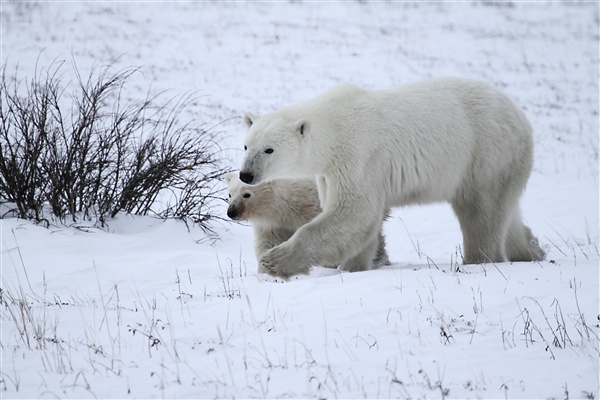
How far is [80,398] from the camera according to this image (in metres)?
2.71

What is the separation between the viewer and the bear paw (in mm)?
5031

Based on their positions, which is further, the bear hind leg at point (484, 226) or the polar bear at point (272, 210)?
the polar bear at point (272, 210)

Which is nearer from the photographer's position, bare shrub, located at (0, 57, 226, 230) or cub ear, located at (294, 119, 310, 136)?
cub ear, located at (294, 119, 310, 136)

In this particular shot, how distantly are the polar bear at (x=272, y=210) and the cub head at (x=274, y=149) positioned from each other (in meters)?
1.36

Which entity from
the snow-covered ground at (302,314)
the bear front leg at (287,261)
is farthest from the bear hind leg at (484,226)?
the bear front leg at (287,261)

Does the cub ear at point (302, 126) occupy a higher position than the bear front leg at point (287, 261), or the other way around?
the cub ear at point (302, 126)

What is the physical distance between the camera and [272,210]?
6539mm

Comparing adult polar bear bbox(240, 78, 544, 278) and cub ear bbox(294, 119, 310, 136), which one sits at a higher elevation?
cub ear bbox(294, 119, 310, 136)

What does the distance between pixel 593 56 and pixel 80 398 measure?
25.5 metres

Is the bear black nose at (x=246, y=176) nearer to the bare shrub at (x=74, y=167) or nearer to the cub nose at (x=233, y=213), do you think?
the cub nose at (x=233, y=213)

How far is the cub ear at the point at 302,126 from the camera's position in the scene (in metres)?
5.04

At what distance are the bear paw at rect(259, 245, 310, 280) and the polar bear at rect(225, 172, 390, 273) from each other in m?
1.40

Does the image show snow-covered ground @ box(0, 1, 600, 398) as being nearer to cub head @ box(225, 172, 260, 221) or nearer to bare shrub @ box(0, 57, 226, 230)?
bare shrub @ box(0, 57, 226, 230)

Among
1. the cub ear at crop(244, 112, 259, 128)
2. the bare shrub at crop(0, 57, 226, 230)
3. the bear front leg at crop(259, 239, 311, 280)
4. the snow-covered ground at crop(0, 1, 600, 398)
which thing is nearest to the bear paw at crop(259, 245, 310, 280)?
the bear front leg at crop(259, 239, 311, 280)
